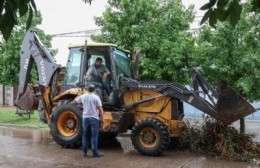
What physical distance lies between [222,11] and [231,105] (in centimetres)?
645

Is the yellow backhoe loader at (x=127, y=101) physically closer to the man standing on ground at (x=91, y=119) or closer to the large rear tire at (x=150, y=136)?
the large rear tire at (x=150, y=136)

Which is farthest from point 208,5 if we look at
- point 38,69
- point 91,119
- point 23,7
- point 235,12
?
point 38,69

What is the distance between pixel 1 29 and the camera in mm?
2725

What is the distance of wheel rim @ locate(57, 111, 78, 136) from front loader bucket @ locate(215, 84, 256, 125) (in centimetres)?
400

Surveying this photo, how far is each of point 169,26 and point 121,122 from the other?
5.96 meters

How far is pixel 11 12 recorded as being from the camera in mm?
2730

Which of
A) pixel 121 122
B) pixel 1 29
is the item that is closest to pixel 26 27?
pixel 1 29

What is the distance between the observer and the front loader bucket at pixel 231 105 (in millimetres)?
9484

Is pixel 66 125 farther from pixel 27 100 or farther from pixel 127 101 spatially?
pixel 27 100

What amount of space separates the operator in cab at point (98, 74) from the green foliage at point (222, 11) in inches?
298

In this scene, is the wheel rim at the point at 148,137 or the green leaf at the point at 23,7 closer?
the green leaf at the point at 23,7

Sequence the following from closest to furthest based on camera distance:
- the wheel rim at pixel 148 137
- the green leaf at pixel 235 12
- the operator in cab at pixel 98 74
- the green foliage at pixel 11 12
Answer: the green foliage at pixel 11 12 < the green leaf at pixel 235 12 < the wheel rim at pixel 148 137 < the operator in cab at pixel 98 74

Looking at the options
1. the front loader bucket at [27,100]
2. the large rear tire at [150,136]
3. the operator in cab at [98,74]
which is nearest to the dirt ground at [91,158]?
the large rear tire at [150,136]

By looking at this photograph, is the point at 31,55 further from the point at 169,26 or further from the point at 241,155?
the point at 241,155
